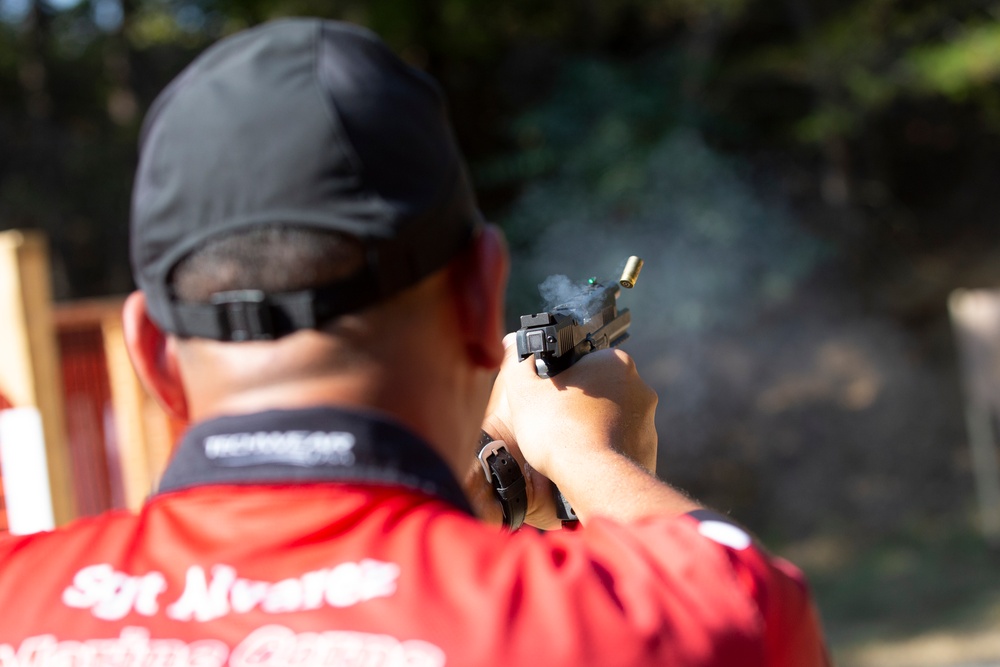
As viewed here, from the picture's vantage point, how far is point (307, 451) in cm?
86

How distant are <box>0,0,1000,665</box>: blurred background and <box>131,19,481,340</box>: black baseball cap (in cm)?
828

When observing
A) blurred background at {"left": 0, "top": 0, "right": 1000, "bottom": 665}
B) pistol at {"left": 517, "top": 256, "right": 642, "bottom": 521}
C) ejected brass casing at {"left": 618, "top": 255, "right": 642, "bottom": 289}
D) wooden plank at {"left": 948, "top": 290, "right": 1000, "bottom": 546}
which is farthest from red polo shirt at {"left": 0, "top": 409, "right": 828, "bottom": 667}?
wooden plank at {"left": 948, "top": 290, "right": 1000, "bottom": 546}

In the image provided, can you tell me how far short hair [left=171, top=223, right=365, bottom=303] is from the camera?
87cm

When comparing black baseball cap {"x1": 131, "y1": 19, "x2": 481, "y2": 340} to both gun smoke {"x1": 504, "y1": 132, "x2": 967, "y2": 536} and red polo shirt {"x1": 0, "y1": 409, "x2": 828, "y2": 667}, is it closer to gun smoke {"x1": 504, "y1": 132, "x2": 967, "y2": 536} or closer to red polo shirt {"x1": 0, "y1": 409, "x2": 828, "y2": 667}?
red polo shirt {"x1": 0, "y1": 409, "x2": 828, "y2": 667}

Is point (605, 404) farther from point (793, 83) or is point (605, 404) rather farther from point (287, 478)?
point (793, 83)

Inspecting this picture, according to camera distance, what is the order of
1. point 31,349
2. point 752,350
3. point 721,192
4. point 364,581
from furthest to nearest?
point 752,350, point 721,192, point 31,349, point 364,581

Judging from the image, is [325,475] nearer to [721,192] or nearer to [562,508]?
[562,508]

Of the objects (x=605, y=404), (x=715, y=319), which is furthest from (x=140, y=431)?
(x=715, y=319)

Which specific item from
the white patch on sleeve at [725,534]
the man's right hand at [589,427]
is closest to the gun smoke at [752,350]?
the man's right hand at [589,427]

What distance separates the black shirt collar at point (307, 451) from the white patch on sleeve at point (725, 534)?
24 centimetres

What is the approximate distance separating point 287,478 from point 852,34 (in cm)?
1043

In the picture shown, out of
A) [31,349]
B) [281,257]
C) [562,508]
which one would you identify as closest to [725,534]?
[281,257]

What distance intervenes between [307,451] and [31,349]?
371cm

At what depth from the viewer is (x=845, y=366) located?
11094mm
